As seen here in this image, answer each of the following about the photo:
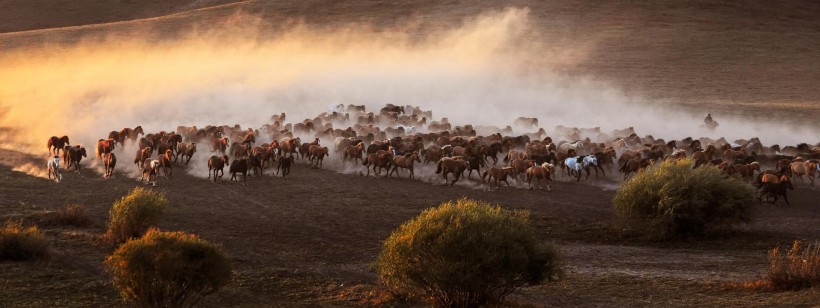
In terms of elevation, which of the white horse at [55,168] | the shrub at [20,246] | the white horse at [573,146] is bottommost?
the shrub at [20,246]

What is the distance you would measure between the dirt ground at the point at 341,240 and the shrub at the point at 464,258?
0.90m

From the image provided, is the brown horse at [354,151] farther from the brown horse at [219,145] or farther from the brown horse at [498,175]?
the brown horse at [498,175]

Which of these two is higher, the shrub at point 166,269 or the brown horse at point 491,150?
the brown horse at point 491,150

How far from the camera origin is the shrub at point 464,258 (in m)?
16.0

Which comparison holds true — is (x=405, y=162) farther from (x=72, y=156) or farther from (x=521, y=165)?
(x=72, y=156)

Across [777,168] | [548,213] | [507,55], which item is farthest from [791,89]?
[548,213]

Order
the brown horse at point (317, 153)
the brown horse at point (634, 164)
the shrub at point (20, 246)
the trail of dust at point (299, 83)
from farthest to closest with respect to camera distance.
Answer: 1. the trail of dust at point (299, 83)
2. the brown horse at point (317, 153)
3. the brown horse at point (634, 164)
4. the shrub at point (20, 246)

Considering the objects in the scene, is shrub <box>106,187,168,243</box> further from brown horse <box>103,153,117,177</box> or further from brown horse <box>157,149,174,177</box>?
brown horse <box>103,153,117,177</box>

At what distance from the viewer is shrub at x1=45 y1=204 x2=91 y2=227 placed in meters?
22.5

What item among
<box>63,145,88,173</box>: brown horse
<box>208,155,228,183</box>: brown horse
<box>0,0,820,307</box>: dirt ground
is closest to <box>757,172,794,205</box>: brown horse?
<box>0,0,820,307</box>: dirt ground

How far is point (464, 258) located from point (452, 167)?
15.3 meters

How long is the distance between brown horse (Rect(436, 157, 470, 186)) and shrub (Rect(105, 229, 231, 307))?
15885 millimetres

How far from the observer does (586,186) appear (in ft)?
105

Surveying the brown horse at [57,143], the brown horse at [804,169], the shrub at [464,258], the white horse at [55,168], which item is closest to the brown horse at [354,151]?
the brown horse at [57,143]
